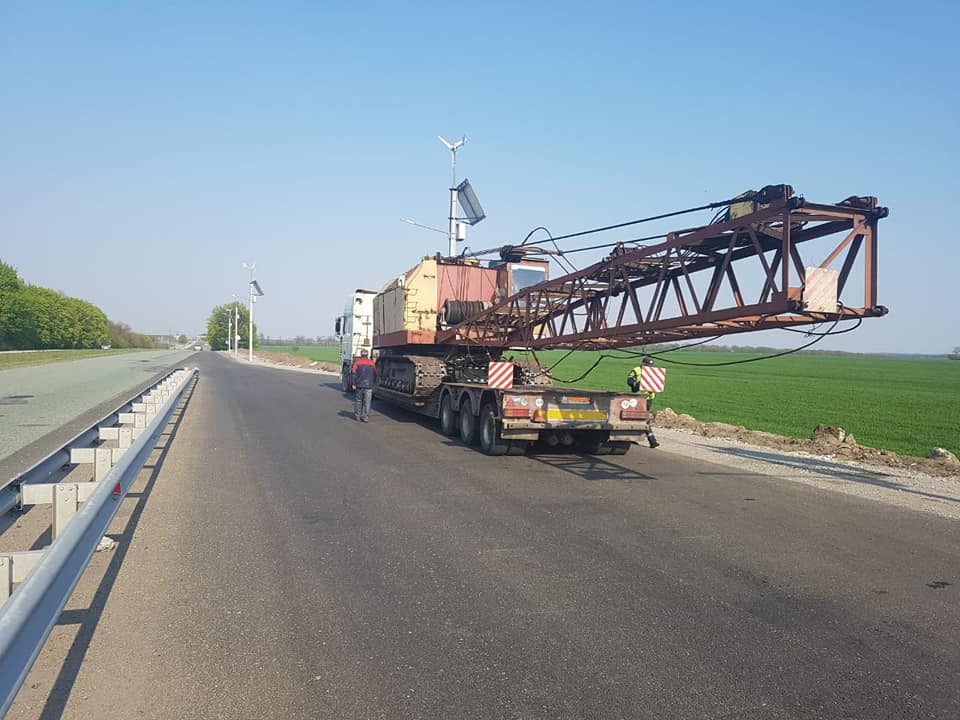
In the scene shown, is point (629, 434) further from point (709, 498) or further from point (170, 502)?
point (170, 502)

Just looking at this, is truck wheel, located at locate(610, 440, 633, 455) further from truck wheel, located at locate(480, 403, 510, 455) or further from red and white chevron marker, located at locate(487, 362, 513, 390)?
red and white chevron marker, located at locate(487, 362, 513, 390)

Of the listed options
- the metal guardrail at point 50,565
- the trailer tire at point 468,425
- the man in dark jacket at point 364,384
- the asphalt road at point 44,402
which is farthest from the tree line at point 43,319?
the metal guardrail at point 50,565

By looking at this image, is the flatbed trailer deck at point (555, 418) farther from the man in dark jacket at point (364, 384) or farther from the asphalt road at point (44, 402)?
the asphalt road at point (44, 402)

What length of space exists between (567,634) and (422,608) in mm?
995

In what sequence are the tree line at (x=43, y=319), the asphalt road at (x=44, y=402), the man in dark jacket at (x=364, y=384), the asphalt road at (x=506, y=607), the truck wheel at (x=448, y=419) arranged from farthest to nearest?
the tree line at (x=43, y=319) < the man in dark jacket at (x=364, y=384) < the truck wheel at (x=448, y=419) < the asphalt road at (x=44, y=402) < the asphalt road at (x=506, y=607)

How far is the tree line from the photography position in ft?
262

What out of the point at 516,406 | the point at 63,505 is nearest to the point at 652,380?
the point at 516,406

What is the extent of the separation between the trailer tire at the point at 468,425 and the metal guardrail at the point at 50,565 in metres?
6.39

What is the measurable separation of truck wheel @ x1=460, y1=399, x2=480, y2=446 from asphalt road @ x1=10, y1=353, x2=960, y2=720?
3329 millimetres

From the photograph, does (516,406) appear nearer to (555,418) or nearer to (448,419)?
(555,418)

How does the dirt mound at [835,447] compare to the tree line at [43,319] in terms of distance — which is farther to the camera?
the tree line at [43,319]

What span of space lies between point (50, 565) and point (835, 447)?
13.4 meters

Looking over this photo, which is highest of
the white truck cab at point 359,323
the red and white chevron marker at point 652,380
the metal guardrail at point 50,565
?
the white truck cab at point 359,323

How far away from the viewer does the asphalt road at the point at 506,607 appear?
136 inches
